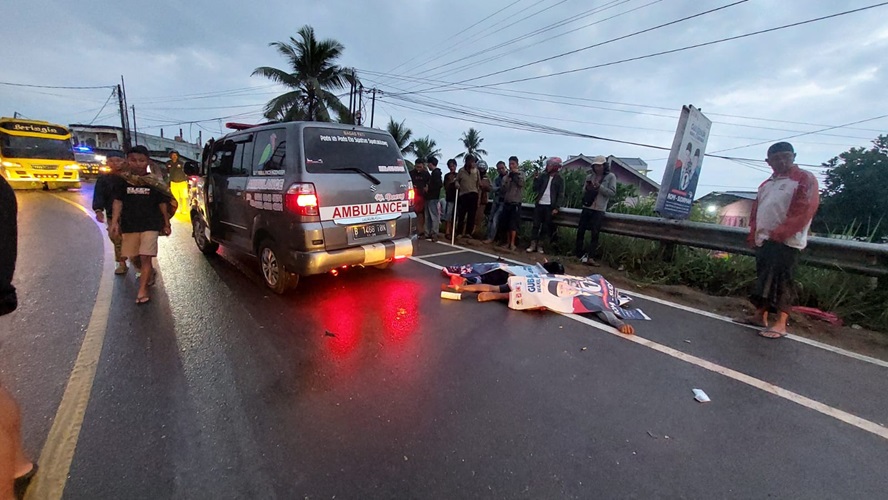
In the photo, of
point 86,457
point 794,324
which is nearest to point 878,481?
point 794,324

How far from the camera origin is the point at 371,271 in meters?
5.53


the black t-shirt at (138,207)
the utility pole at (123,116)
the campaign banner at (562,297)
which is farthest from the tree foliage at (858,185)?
the utility pole at (123,116)

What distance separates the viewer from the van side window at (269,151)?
4234 millimetres

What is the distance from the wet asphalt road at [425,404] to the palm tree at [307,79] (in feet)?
60.8

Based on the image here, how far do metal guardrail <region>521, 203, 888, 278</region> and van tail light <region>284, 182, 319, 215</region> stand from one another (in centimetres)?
498

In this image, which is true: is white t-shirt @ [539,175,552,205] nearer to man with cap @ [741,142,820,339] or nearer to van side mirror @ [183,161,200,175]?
man with cap @ [741,142,820,339]

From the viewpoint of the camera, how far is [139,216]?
4.18m

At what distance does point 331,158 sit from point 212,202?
106 inches

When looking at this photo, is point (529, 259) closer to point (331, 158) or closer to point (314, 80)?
point (331, 158)

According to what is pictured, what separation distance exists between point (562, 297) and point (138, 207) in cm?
475

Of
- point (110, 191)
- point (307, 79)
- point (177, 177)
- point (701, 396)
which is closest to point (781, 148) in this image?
point (701, 396)

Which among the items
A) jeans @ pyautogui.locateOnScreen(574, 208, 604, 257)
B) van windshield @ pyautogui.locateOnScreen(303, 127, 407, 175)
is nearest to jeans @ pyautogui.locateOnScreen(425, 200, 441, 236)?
jeans @ pyautogui.locateOnScreen(574, 208, 604, 257)

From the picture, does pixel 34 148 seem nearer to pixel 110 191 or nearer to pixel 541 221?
pixel 110 191

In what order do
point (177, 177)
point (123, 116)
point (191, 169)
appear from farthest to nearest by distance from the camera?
point (123, 116)
point (177, 177)
point (191, 169)
